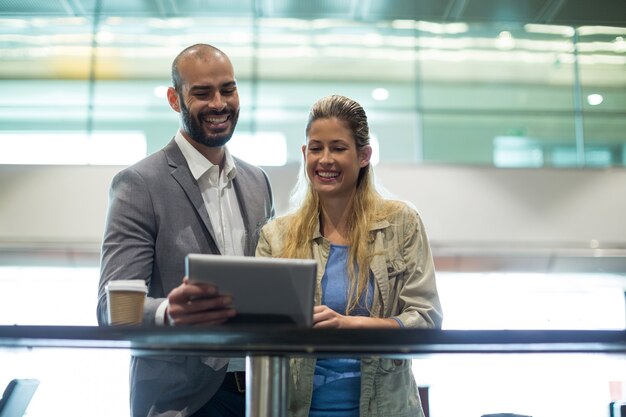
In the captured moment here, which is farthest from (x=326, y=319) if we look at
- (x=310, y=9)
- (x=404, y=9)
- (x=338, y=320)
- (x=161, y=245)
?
(x=404, y=9)

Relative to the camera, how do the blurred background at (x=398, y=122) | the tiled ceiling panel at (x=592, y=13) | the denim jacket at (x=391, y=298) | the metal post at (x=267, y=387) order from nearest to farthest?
the metal post at (x=267, y=387)
the denim jacket at (x=391, y=298)
the blurred background at (x=398, y=122)
the tiled ceiling panel at (x=592, y=13)

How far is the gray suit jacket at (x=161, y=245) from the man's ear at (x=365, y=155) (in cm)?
43

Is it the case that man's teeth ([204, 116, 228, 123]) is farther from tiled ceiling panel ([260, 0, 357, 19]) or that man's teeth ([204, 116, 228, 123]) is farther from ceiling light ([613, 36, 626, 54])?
ceiling light ([613, 36, 626, 54])

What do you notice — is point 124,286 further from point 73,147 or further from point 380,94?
point 380,94

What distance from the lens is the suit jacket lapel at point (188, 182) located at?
2.27 meters

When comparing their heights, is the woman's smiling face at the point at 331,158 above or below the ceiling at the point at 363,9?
below

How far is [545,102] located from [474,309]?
223cm

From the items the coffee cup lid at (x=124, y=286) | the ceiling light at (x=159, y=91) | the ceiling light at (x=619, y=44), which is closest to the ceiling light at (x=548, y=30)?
the ceiling light at (x=619, y=44)

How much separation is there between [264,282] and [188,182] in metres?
0.97

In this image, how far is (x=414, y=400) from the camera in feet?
6.40

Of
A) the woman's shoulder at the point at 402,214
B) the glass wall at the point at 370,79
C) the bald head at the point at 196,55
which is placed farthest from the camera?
the glass wall at the point at 370,79

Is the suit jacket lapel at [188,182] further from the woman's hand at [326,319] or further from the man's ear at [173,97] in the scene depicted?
the woman's hand at [326,319]

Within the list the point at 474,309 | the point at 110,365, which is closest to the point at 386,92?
the point at 474,309

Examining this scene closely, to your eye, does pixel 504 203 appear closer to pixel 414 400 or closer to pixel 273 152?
pixel 273 152
